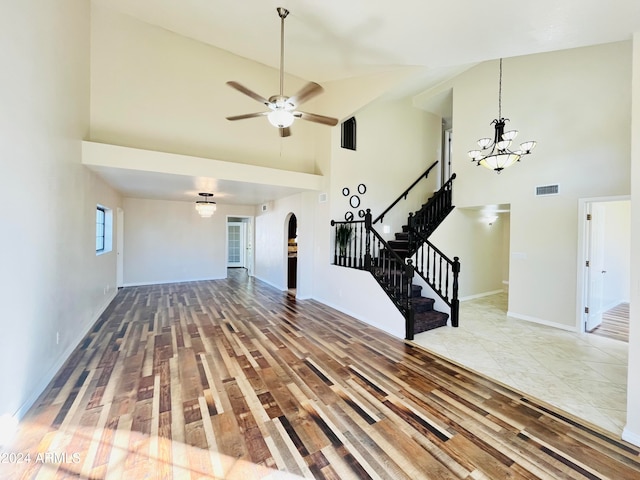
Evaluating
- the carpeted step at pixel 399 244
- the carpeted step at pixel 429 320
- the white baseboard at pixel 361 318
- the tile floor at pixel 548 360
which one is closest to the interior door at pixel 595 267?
Result: the tile floor at pixel 548 360

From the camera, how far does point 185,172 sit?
4.51 m

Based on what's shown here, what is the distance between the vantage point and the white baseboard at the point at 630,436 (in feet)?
6.70

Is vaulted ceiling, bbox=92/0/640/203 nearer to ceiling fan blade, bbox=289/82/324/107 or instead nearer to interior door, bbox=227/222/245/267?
ceiling fan blade, bbox=289/82/324/107

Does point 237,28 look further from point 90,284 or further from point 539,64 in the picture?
point 539,64

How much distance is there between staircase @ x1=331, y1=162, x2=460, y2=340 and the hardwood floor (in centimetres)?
79

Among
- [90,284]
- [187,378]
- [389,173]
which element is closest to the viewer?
[187,378]

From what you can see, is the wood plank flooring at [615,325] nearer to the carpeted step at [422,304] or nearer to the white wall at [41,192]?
the carpeted step at [422,304]

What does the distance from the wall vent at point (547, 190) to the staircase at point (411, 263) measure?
170cm

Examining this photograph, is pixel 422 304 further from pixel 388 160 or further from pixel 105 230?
pixel 105 230

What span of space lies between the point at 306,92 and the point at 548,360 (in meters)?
4.55

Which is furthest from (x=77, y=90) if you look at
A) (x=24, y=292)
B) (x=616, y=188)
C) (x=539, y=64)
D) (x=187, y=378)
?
(x=616, y=188)

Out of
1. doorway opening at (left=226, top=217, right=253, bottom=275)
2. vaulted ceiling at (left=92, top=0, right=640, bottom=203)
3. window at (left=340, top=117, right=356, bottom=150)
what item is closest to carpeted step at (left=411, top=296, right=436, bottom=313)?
window at (left=340, top=117, right=356, bottom=150)

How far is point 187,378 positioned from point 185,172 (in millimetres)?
3284

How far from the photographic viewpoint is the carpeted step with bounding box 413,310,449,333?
433 cm
